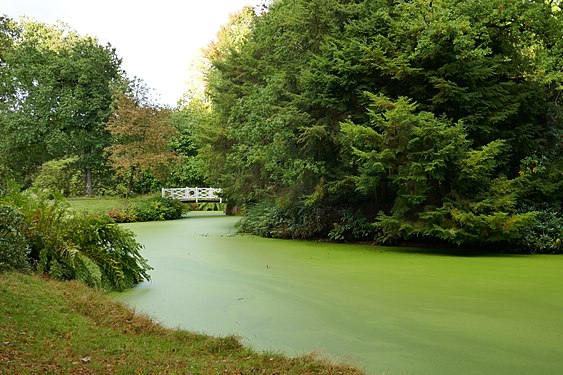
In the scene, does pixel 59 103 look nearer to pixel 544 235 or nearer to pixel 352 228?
pixel 352 228

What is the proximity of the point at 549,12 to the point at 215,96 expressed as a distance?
8.62 metres

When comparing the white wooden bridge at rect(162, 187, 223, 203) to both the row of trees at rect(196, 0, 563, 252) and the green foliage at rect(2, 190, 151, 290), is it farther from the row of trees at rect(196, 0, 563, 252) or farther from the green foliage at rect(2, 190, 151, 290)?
the green foliage at rect(2, 190, 151, 290)

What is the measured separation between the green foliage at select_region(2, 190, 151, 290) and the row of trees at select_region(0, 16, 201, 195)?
47.9 ft

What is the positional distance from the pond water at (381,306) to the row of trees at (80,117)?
13.4m

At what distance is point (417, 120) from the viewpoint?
7742 millimetres

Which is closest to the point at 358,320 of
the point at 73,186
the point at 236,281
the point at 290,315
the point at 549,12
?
the point at 290,315

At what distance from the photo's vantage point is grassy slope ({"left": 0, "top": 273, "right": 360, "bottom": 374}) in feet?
7.67

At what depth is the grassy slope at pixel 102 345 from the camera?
7.67ft

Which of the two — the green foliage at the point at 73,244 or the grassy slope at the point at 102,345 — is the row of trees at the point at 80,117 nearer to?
the green foliage at the point at 73,244

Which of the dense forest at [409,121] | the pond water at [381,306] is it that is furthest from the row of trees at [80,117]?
the pond water at [381,306]

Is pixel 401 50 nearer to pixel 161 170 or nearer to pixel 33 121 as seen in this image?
pixel 161 170

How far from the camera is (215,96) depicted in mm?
14109

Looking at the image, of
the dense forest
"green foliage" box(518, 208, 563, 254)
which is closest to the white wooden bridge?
the dense forest

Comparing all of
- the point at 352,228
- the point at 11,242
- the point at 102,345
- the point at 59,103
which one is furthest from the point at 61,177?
the point at 102,345
